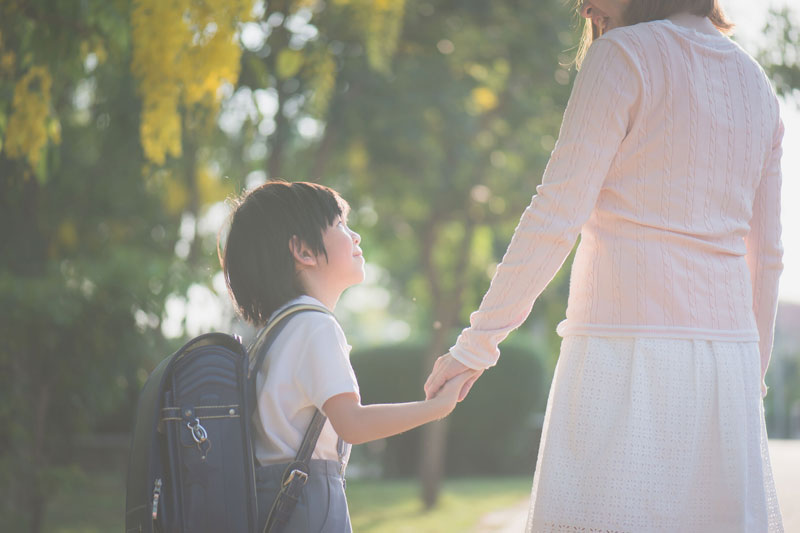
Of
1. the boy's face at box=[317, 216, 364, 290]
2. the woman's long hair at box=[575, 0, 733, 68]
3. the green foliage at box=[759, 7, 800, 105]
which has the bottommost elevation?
Answer: the boy's face at box=[317, 216, 364, 290]

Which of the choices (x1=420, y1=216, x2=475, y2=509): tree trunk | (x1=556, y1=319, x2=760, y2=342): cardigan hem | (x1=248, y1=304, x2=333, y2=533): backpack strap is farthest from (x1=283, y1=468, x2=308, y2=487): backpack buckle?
(x1=420, y1=216, x2=475, y2=509): tree trunk

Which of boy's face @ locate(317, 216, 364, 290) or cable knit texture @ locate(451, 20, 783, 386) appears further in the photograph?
boy's face @ locate(317, 216, 364, 290)

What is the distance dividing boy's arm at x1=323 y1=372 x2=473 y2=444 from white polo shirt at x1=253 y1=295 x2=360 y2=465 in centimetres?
3

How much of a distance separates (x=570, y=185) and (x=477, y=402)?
13.5m

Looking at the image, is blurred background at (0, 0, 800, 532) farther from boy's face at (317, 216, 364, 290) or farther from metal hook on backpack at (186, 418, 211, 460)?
metal hook on backpack at (186, 418, 211, 460)

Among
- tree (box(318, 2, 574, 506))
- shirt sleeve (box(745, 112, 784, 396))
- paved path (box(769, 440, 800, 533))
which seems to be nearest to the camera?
shirt sleeve (box(745, 112, 784, 396))

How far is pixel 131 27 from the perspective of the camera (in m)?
5.09

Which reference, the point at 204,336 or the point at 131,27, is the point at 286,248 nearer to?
the point at 204,336

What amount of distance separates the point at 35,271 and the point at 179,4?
3887 mm

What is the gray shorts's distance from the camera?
2295 millimetres

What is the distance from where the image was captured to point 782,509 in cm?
740

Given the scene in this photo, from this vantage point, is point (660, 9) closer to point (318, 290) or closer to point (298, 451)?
point (318, 290)

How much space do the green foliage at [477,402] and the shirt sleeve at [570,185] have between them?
12.9m

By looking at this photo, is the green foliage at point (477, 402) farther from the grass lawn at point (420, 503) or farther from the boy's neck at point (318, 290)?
the boy's neck at point (318, 290)
